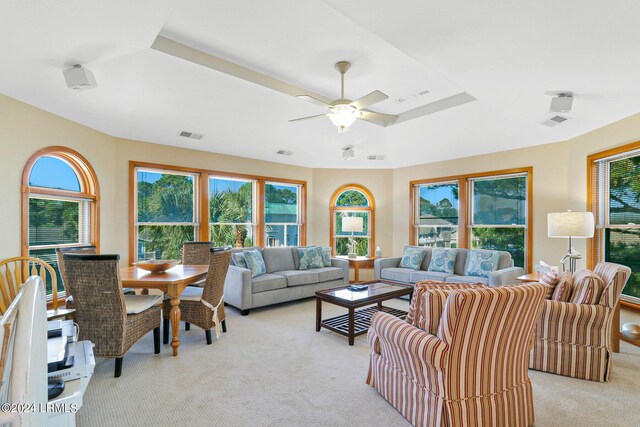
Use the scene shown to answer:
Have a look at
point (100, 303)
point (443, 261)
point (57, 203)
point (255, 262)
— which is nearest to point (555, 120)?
point (443, 261)

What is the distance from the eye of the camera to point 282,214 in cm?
670

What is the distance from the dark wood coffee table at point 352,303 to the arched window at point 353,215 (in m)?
2.59

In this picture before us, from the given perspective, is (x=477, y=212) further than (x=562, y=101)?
Yes

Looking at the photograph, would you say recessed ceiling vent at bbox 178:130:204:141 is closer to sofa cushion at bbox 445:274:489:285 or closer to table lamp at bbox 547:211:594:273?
sofa cushion at bbox 445:274:489:285

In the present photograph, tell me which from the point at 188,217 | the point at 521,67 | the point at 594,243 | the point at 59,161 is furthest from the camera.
→ the point at 188,217

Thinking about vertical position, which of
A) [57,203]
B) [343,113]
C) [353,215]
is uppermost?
[343,113]

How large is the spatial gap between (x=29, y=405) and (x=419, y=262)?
5609mm

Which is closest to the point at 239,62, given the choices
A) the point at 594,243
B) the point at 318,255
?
the point at 318,255

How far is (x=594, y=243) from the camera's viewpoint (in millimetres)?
4441

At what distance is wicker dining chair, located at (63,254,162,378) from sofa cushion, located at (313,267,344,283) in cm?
311

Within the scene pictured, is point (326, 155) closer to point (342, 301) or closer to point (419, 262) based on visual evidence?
point (419, 262)

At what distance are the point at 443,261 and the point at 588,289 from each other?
2776 mm

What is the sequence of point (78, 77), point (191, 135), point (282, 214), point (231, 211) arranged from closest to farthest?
point (78, 77), point (191, 135), point (231, 211), point (282, 214)

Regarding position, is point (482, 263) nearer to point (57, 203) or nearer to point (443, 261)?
point (443, 261)
